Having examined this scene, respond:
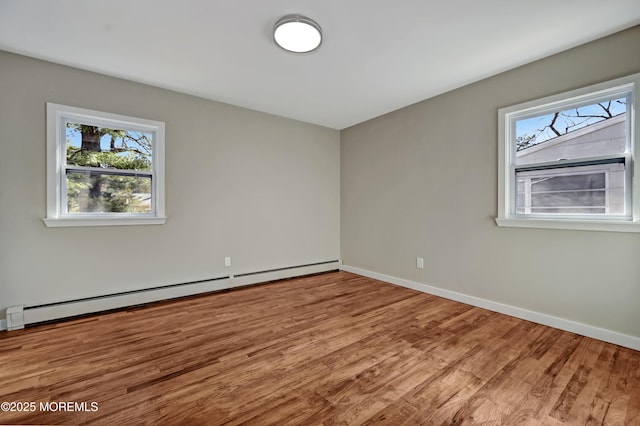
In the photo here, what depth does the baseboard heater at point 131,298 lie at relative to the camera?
255 cm

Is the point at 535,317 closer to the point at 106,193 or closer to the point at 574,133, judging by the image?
the point at 574,133

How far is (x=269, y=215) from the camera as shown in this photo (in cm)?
409

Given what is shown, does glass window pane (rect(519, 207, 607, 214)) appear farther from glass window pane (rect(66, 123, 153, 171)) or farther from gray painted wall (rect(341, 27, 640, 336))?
glass window pane (rect(66, 123, 153, 171))

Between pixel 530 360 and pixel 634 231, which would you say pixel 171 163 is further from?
pixel 634 231

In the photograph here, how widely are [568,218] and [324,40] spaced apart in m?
2.68

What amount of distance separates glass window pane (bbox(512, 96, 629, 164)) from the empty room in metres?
0.02

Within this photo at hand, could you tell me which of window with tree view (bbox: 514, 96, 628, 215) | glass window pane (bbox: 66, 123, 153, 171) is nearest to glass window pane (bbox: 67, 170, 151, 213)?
glass window pane (bbox: 66, 123, 153, 171)

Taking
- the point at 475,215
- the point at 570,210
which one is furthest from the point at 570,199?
the point at 475,215

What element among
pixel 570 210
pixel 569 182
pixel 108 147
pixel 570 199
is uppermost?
pixel 108 147

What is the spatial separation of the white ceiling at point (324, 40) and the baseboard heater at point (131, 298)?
2364mm

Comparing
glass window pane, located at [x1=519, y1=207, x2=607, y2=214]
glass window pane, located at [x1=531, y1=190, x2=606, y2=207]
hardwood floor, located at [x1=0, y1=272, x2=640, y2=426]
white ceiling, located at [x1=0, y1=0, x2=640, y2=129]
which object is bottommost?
hardwood floor, located at [x1=0, y1=272, x2=640, y2=426]

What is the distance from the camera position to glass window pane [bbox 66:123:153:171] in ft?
9.25

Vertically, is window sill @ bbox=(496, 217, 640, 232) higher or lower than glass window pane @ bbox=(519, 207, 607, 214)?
lower

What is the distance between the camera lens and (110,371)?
1844 mm
